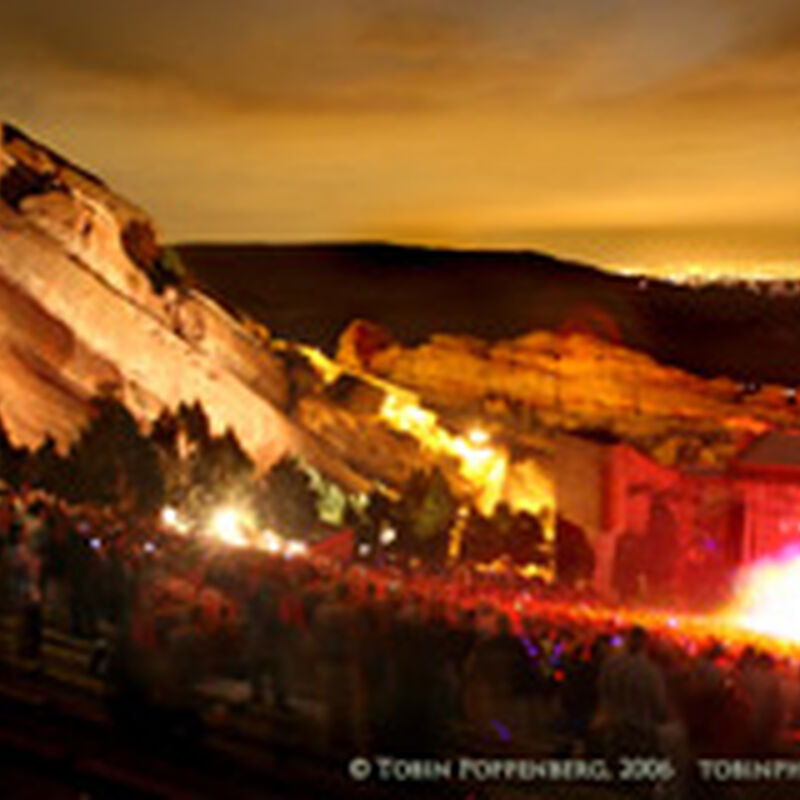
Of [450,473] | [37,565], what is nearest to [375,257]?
[450,473]

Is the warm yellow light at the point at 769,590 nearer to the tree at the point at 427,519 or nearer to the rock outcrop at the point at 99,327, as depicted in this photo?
the tree at the point at 427,519

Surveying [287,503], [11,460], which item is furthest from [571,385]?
[11,460]

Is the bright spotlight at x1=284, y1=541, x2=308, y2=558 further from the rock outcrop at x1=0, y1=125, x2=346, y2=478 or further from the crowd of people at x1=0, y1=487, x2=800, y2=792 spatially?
the rock outcrop at x1=0, y1=125, x2=346, y2=478

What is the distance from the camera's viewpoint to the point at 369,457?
5747 cm

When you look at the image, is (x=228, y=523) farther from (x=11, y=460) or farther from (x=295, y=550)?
(x=295, y=550)

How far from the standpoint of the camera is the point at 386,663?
1439 centimetres

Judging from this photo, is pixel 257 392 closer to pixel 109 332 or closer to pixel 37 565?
pixel 109 332

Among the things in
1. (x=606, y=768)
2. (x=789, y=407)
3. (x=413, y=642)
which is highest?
(x=789, y=407)

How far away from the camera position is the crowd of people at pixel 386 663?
14070 mm

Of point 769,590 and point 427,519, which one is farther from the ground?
point 427,519

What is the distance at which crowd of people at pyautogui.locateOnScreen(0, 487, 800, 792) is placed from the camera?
1407 cm

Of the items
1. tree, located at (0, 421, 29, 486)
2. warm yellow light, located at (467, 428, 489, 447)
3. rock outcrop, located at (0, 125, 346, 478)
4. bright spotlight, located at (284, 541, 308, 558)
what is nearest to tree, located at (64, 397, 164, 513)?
tree, located at (0, 421, 29, 486)

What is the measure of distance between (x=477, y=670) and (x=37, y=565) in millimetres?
5831

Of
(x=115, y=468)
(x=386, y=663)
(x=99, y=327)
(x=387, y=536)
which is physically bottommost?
(x=386, y=663)
